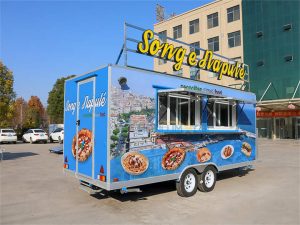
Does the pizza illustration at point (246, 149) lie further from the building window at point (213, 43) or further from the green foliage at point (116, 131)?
the building window at point (213, 43)

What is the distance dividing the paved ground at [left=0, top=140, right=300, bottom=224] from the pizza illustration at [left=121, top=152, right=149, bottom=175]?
0.85 metres

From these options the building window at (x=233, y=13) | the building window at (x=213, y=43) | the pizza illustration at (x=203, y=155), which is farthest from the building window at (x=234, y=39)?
the pizza illustration at (x=203, y=155)

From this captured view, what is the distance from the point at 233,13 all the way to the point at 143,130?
36.5 meters

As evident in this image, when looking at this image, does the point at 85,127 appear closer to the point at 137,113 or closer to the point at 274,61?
the point at 137,113

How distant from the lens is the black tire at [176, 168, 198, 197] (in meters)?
8.23

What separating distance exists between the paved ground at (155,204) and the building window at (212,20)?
3425cm

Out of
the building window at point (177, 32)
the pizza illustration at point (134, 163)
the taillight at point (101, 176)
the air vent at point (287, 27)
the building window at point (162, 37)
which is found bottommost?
the taillight at point (101, 176)

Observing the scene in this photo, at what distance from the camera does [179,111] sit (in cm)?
845

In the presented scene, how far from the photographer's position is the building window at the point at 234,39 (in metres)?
39.4

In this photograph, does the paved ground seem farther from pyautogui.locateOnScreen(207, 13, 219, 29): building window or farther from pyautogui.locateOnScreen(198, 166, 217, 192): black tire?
pyautogui.locateOnScreen(207, 13, 219, 29): building window

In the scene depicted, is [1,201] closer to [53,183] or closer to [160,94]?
[53,183]

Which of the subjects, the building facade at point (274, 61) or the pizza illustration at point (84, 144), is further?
the building facade at point (274, 61)

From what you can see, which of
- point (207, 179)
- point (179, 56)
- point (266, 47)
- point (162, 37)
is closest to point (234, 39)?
point (266, 47)

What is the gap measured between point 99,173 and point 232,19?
37.2m
